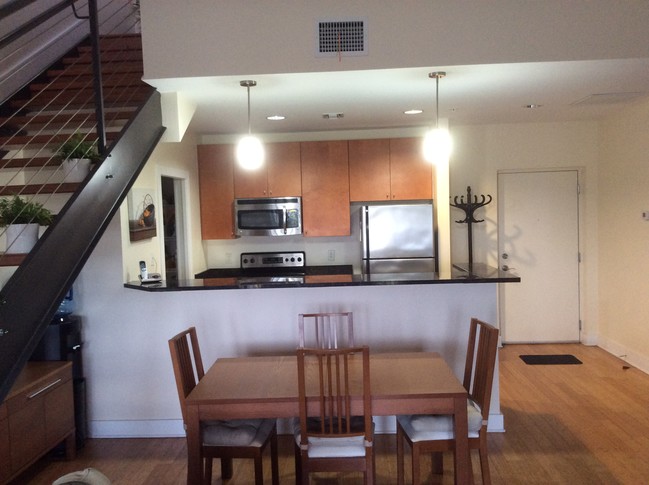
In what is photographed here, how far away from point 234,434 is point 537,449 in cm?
197

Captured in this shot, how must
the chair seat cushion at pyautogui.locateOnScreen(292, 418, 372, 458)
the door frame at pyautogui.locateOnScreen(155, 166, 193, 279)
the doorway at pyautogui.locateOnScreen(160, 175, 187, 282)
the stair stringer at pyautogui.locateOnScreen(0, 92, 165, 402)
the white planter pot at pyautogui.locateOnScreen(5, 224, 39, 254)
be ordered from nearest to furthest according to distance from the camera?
1. the stair stringer at pyautogui.locateOnScreen(0, 92, 165, 402)
2. the white planter pot at pyautogui.locateOnScreen(5, 224, 39, 254)
3. the chair seat cushion at pyautogui.locateOnScreen(292, 418, 372, 458)
4. the doorway at pyautogui.locateOnScreen(160, 175, 187, 282)
5. the door frame at pyautogui.locateOnScreen(155, 166, 193, 279)

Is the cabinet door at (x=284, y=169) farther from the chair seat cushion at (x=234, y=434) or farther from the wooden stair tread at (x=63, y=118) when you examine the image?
the chair seat cushion at (x=234, y=434)

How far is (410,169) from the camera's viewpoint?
5.65 metres

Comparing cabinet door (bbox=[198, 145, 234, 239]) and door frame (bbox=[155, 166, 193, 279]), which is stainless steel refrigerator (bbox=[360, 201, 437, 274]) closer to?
cabinet door (bbox=[198, 145, 234, 239])

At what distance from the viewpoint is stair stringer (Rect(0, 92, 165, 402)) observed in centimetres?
208

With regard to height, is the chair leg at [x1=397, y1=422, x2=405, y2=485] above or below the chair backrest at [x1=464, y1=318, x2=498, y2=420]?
below

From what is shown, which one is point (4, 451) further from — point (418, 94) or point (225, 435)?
point (418, 94)

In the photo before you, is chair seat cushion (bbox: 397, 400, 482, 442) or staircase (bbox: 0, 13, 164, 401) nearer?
staircase (bbox: 0, 13, 164, 401)

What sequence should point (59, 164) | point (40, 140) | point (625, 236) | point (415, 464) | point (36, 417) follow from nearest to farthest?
1. point (415, 464)
2. point (59, 164)
3. point (36, 417)
4. point (40, 140)
5. point (625, 236)

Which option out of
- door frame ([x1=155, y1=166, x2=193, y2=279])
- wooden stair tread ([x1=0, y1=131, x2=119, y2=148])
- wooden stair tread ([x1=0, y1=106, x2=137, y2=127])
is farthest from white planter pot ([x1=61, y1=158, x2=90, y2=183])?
door frame ([x1=155, y1=166, x2=193, y2=279])

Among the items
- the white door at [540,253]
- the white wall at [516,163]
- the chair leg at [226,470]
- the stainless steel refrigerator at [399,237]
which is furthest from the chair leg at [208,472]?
the white door at [540,253]

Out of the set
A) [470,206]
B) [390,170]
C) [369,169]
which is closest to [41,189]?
[369,169]

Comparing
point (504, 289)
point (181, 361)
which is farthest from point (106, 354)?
point (504, 289)

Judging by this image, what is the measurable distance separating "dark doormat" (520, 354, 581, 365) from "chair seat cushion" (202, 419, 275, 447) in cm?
335
